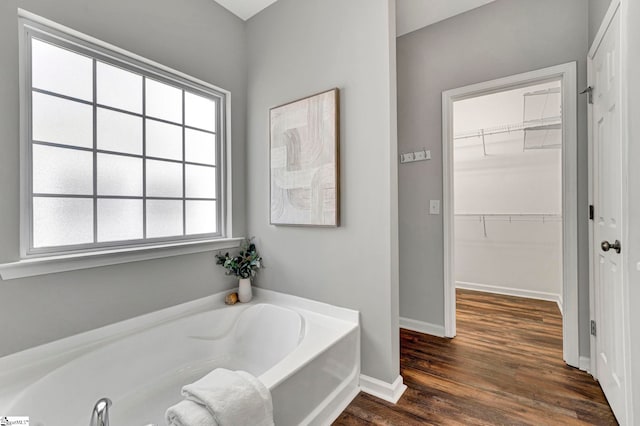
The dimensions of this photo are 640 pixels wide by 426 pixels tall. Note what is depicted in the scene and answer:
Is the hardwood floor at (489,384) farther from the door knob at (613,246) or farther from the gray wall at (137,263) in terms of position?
the gray wall at (137,263)

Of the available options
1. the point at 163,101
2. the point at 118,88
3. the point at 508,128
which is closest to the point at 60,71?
the point at 118,88

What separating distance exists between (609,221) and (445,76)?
1624mm

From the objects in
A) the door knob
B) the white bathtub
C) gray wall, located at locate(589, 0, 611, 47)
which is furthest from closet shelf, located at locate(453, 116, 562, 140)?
the white bathtub

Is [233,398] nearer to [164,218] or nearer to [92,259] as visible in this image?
[92,259]

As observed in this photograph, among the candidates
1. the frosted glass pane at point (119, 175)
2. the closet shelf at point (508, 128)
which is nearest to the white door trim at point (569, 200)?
the closet shelf at point (508, 128)

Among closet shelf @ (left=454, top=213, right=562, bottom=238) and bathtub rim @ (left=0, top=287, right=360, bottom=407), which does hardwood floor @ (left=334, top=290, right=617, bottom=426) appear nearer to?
bathtub rim @ (left=0, top=287, right=360, bottom=407)

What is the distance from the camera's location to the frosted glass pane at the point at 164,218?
185cm

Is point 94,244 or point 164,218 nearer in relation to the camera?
point 94,244

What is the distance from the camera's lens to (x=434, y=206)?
246 centimetres

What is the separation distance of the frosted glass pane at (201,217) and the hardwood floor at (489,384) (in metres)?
1.58

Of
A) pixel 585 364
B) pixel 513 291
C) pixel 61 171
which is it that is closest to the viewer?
pixel 61 171

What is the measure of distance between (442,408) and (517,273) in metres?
2.74

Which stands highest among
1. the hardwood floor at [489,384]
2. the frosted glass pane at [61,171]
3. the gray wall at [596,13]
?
the gray wall at [596,13]

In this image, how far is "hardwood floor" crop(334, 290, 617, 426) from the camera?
1.47 meters
